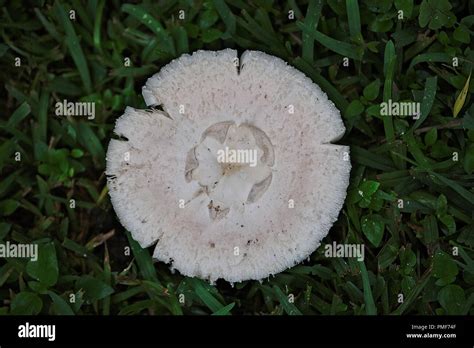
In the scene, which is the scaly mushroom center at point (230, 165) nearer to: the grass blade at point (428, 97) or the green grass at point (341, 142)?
the green grass at point (341, 142)

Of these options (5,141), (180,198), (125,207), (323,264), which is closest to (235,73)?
(180,198)

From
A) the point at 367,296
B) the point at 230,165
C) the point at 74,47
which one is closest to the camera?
the point at 230,165

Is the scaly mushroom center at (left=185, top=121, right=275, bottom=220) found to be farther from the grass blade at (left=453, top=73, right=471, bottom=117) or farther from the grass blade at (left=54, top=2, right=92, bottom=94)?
the grass blade at (left=453, top=73, right=471, bottom=117)

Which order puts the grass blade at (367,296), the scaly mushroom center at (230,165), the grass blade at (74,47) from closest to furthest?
the scaly mushroom center at (230,165) < the grass blade at (367,296) < the grass blade at (74,47)

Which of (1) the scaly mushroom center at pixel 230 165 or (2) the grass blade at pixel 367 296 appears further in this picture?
(2) the grass blade at pixel 367 296

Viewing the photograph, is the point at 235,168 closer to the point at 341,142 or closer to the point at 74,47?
the point at 341,142

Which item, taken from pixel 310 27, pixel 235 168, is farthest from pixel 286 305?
pixel 310 27

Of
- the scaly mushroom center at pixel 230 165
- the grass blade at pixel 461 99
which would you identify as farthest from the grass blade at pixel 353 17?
the scaly mushroom center at pixel 230 165

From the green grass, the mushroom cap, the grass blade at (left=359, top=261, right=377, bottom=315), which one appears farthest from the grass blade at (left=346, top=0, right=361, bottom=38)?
the grass blade at (left=359, top=261, right=377, bottom=315)
